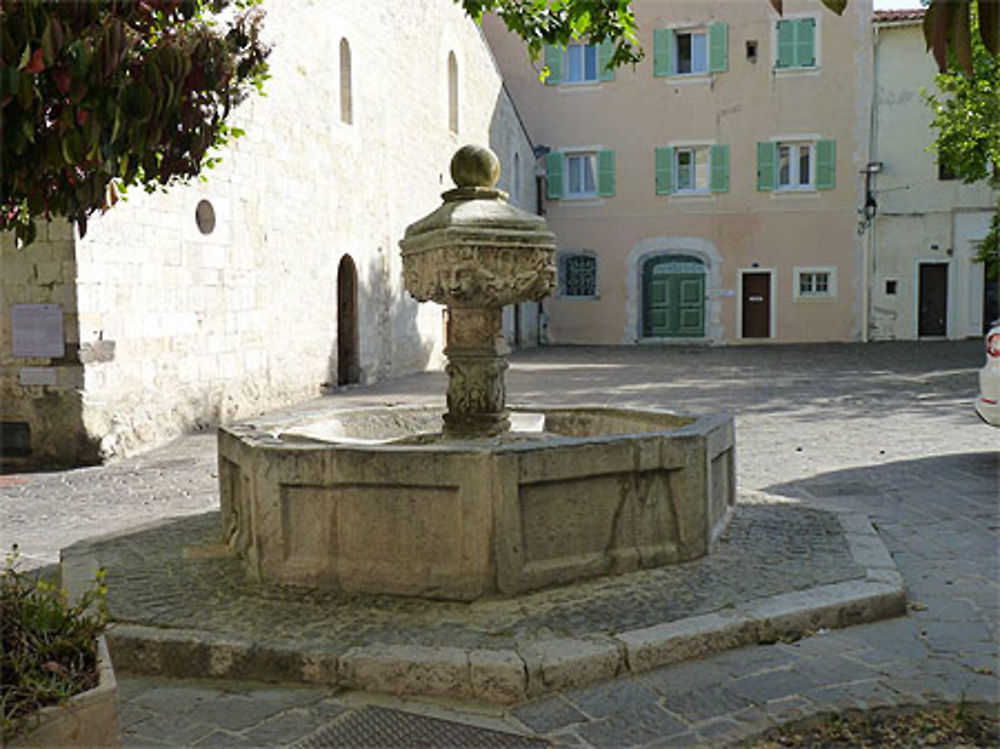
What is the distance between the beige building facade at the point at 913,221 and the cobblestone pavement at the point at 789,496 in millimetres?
9542

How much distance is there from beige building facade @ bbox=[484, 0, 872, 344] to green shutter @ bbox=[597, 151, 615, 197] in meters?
0.04

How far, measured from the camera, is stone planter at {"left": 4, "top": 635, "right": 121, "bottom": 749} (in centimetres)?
224

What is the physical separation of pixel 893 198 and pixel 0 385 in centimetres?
2228

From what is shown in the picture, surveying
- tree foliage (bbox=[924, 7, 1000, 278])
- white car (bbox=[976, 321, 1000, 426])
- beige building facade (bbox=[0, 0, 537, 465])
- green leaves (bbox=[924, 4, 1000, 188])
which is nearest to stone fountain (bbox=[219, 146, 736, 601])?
white car (bbox=[976, 321, 1000, 426])

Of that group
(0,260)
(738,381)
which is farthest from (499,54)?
(0,260)

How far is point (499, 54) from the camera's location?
2702cm

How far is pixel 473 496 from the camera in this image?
4164 millimetres

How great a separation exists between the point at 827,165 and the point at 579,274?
733 centimetres

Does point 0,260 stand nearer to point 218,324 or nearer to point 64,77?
point 218,324

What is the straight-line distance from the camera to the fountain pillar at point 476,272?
4910 mm

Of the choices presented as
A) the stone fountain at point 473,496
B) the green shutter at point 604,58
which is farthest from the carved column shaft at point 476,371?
the green shutter at point 604,58

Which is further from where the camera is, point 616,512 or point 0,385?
point 0,385

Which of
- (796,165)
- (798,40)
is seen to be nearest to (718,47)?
(798,40)

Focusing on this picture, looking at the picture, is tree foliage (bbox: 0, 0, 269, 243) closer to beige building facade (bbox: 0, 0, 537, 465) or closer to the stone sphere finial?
the stone sphere finial
